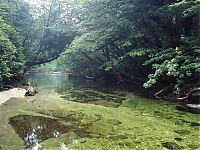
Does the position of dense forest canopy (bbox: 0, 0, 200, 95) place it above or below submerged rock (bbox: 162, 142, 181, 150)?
above

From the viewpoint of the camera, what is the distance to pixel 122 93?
17.1m

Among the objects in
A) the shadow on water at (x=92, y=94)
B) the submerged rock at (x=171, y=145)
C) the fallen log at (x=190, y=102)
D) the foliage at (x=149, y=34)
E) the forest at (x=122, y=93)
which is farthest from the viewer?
the shadow on water at (x=92, y=94)

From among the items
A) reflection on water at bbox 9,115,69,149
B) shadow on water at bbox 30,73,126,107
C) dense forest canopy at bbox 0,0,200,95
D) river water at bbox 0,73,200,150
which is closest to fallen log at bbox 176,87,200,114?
river water at bbox 0,73,200,150

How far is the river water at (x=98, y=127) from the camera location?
6.73 m

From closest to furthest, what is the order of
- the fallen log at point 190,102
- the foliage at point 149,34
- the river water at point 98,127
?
the river water at point 98,127, the fallen log at point 190,102, the foliage at point 149,34

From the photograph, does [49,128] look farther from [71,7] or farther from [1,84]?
[71,7]

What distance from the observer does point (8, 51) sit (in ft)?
59.4

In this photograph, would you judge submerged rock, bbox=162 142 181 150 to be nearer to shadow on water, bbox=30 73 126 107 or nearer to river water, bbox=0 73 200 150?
river water, bbox=0 73 200 150

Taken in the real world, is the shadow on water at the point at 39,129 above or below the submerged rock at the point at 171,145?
below

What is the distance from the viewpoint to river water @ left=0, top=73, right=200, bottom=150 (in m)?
6.73

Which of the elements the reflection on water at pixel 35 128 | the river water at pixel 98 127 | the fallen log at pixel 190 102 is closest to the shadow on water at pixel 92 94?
the river water at pixel 98 127

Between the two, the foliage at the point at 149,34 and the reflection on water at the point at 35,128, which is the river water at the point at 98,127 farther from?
the foliage at the point at 149,34

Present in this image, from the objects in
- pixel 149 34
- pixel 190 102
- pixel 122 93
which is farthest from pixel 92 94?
pixel 190 102

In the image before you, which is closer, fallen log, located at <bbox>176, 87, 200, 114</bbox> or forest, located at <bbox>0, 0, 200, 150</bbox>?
forest, located at <bbox>0, 0, 200, 150</bbox>
